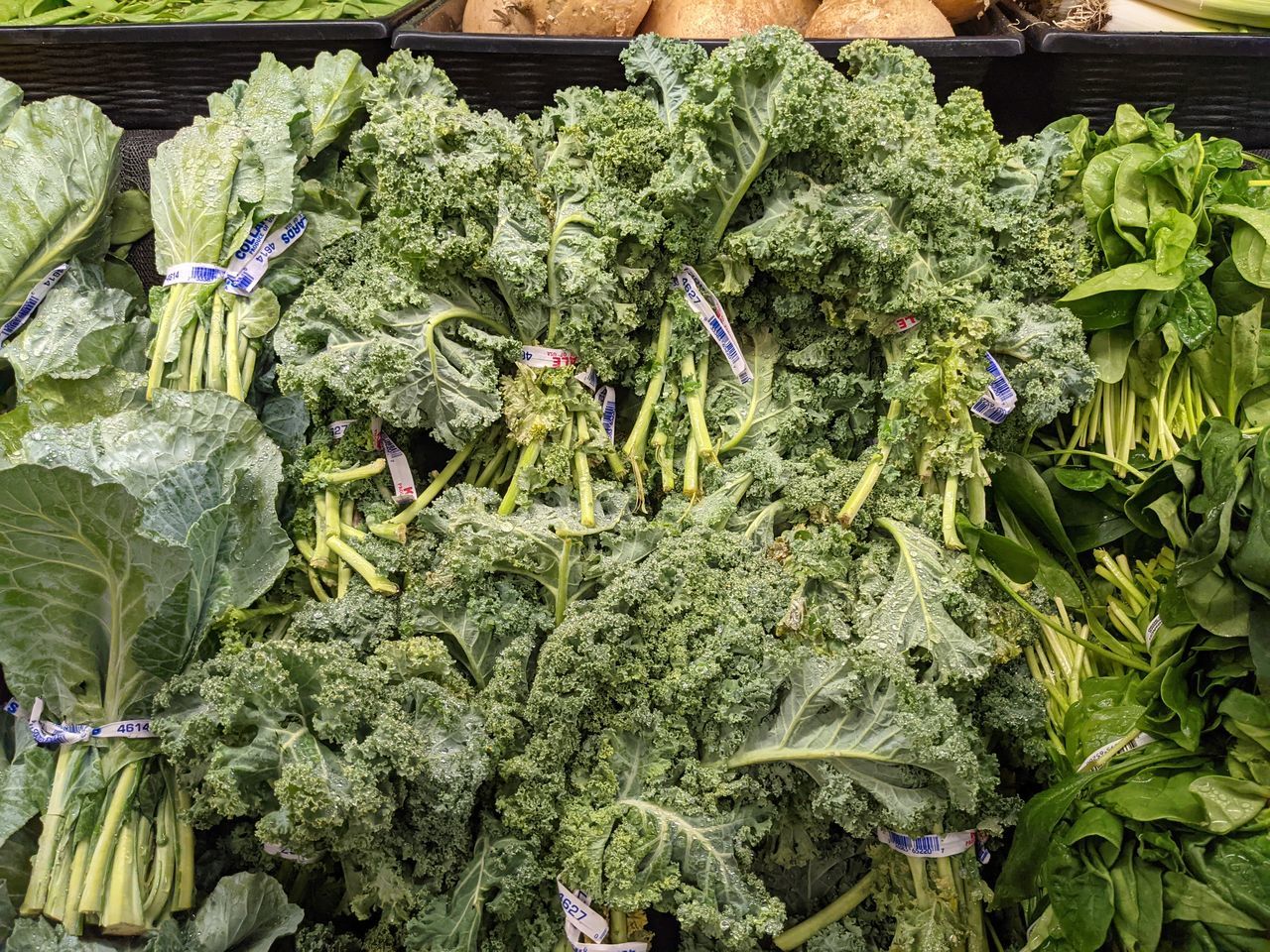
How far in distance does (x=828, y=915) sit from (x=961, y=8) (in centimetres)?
231

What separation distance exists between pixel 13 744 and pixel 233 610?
1.69ft

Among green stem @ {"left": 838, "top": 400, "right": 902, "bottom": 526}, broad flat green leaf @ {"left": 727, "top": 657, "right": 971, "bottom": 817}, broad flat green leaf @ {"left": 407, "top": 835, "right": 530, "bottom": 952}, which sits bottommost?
broad flat green leaf @ {"left": 407, "top": 835, "right": 530, "bottom": 952}

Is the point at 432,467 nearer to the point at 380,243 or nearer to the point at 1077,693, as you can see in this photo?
the point at 380,243

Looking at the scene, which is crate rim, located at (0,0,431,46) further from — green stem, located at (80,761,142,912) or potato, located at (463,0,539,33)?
green stem, located at (80,761,142,912)

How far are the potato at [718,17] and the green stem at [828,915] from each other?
6.45ft

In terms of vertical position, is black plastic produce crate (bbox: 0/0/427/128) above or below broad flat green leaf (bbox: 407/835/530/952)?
above

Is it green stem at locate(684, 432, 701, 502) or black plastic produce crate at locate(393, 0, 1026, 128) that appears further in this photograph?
black plastic produce crate at locate(393, 0, 1026, 128)

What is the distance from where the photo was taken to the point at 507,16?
98.2 inches

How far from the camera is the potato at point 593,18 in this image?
2.42m

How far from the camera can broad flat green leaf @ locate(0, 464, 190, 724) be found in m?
1.44

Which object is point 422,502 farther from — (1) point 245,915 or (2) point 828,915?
(2) point 828,915

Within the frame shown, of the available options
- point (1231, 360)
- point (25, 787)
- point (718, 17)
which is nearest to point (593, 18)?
point (718, 17)

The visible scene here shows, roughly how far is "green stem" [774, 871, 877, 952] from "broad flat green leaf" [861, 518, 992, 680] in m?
0.43

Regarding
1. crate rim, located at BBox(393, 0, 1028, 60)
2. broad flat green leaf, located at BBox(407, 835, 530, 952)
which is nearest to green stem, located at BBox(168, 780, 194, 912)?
broad flat green leaf, located at BBox(407, 835, 530, 952)
